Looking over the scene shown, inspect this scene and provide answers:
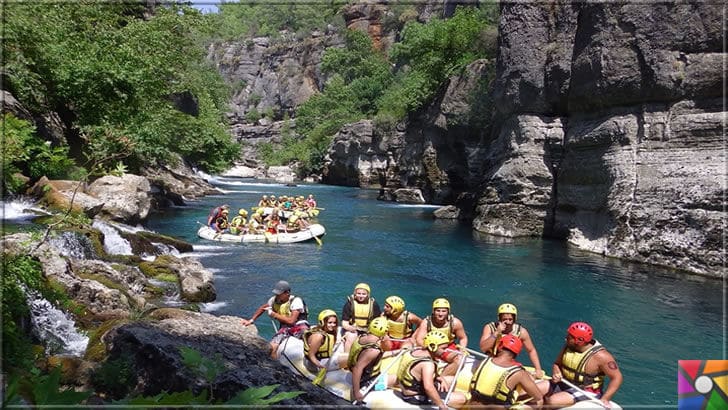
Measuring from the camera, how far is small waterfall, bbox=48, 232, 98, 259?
35.1ft

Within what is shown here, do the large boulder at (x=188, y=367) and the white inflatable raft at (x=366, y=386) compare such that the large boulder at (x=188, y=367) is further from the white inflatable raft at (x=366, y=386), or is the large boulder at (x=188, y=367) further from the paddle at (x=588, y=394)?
the paddle at (x=588, y=394)

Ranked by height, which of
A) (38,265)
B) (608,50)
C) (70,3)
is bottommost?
(38,265)

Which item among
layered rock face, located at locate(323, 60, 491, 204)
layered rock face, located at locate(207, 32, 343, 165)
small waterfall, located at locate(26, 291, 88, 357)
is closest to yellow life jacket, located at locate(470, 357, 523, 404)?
small waterfall, located at locate(26, 291, 88, 357)

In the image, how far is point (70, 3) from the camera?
2011 cm

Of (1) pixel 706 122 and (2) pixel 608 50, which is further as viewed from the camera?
(2) pixel 608 50

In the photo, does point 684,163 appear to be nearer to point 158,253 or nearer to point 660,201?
point 660,201

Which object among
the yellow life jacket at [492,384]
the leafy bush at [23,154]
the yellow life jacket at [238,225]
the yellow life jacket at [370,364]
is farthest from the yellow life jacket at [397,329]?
the yellow life jacket at [238,225]

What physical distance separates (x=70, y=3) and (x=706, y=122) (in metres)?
23.6

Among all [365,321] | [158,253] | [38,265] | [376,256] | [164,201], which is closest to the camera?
[38,265]

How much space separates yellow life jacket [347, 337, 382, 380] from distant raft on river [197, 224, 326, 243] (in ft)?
42.2

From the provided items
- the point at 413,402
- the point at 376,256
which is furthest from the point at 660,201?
the point at 413,402

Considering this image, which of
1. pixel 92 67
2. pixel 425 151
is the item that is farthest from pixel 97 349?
pixel 425 151

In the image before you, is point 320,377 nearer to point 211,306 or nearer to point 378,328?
point 378,328

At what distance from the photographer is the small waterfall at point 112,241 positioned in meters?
13.1
